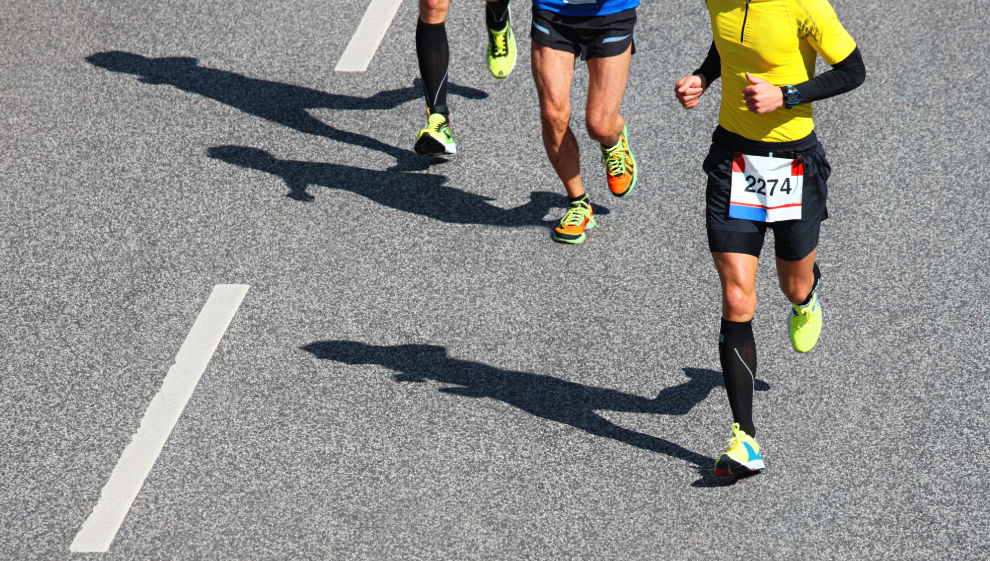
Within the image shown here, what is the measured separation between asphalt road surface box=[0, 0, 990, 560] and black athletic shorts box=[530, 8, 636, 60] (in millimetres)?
971

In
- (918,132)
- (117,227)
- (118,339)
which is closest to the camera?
(118,339)

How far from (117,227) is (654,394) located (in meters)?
3.22

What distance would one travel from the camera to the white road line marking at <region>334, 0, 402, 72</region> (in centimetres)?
625

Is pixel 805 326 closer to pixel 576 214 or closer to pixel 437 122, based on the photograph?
pixel 576 214

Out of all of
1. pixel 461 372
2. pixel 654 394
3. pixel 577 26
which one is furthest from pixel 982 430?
pixel 577 26

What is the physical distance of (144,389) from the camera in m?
4.09

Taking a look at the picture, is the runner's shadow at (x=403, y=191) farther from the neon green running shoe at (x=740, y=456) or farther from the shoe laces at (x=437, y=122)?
the neon green running shoe at (x=740, y=456)

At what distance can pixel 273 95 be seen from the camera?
19.7ft

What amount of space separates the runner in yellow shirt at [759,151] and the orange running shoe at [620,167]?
1.26 metres

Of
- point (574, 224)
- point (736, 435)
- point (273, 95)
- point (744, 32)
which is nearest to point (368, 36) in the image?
point (273, 95)

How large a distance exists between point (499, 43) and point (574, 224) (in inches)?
47.8

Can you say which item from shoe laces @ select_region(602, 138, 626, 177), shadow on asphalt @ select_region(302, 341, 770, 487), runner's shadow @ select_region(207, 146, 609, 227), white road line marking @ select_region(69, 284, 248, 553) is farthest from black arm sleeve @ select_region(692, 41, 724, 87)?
white road line marking @ select_region(69, 284, 248, 553)

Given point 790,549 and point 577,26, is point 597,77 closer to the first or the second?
point 577,26

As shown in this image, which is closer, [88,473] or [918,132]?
[88,473]
